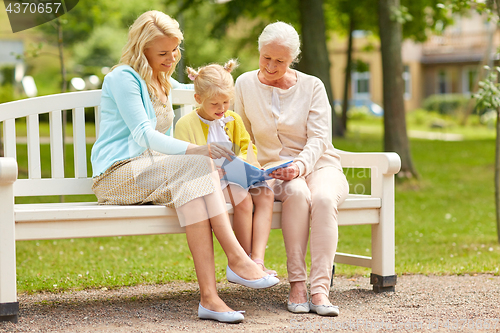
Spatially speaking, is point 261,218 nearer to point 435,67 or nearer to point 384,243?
point 384,243

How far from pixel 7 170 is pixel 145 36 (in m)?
0.95

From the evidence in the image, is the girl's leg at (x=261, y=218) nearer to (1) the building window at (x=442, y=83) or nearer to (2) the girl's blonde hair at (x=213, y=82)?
(2) the girl's blonde hair at (x=213, y=82)

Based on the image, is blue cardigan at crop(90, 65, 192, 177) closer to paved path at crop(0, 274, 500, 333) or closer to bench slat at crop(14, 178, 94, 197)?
bench slat at crop(14, 178, 94, 197)

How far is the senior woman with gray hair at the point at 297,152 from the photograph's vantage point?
3.03 meters

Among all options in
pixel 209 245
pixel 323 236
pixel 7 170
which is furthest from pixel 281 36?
pixel 7 170

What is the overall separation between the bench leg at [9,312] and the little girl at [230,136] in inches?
42.6

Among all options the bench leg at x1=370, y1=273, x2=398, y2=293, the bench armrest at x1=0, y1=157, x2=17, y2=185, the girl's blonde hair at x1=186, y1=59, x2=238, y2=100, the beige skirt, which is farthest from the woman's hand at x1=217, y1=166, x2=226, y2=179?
the bench leg at x1=370, y1=273, x2=398, y2=293

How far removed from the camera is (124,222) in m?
2.88

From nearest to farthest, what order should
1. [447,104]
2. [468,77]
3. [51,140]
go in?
[51,140] → [447,104] → [468,77]

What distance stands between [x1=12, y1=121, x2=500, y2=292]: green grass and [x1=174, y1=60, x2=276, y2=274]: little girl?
1081mm

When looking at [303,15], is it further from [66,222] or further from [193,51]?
[193,51]

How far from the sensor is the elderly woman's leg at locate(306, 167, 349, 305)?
117 inches

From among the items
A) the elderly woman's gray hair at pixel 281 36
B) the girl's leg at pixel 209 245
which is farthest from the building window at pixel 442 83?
the girl's leg at pixel 209 245

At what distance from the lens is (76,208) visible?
2.81 meters
